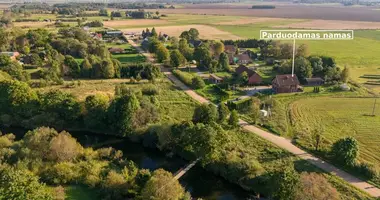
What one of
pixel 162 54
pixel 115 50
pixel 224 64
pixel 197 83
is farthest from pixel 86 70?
pixel 224 64

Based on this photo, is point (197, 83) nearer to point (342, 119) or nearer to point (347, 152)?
point (342, 119)

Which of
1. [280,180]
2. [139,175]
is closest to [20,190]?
[139,175]

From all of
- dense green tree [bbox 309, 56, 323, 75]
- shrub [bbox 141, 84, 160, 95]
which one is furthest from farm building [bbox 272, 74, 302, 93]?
shrub [bbox 141, 84, 160, 95]

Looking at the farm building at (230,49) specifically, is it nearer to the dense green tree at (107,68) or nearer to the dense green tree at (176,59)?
the dense green tree at (176,59)

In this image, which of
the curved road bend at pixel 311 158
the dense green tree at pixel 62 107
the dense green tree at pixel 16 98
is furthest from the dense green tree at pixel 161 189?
the dense green tree at pixel 16 98

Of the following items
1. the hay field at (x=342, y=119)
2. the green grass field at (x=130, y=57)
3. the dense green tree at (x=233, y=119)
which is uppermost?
the green grass field at (x=130, y=57)

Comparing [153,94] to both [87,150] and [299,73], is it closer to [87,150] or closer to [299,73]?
[87,150]

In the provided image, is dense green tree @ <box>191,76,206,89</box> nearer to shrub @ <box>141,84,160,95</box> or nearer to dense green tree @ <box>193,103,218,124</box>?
shrub @ <box>141,84,160,95</box>
